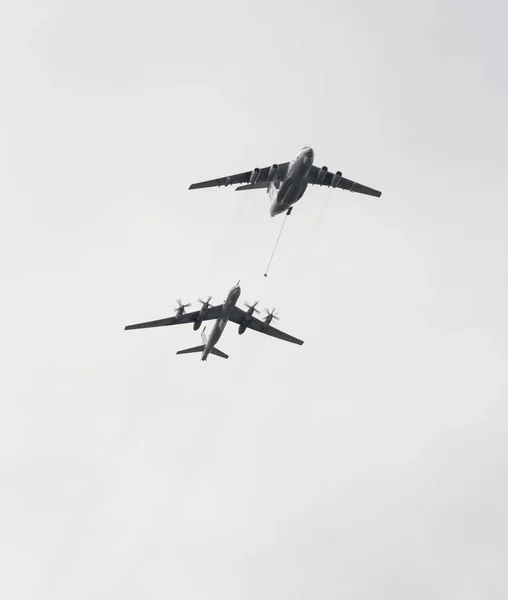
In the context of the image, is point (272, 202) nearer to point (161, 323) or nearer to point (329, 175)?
point (329, 175)

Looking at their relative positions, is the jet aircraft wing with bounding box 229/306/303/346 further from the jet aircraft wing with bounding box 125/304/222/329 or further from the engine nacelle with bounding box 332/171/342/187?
the engine nacelle with bounding box 332/171/342/187

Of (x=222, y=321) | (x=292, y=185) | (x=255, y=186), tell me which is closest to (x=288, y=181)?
(x=292, y=185)

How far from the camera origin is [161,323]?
105375 mm

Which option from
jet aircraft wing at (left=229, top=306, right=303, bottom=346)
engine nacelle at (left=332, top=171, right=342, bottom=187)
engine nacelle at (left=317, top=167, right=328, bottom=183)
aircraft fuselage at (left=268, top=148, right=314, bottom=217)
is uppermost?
engine nacelle at (left=332, top=171, right=342, bottom=187)

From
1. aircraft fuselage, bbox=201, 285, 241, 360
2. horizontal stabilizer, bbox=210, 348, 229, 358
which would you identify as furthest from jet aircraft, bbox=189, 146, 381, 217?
horizontal stabilizer, bbox=210, 348, 229, 358

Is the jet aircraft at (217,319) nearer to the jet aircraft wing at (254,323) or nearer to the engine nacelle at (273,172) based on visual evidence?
the jet aircraft wing at (254,323)

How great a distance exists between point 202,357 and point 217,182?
18.7 metres

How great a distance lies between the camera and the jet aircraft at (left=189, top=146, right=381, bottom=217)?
308ft

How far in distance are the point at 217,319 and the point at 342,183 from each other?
19.5 meters

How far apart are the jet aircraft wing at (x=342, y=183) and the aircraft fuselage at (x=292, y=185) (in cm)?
416

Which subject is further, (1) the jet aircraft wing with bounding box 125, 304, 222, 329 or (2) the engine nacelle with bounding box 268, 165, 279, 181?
(1) the jet aircraft wing with bounding box 125, 304, 222, 329

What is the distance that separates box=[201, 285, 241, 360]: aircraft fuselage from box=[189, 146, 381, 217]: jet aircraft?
363 inches

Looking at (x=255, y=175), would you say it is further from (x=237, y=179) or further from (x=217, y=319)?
(x=217, y=319)

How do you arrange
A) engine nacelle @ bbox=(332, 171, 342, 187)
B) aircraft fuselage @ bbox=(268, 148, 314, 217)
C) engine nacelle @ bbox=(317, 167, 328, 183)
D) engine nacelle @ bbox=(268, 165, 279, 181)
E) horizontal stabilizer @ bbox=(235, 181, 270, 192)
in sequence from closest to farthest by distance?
aircraft fuselage @ bbox=(268, 148, 314, 217), engine nacelle @ bbox=(268, 165, 279, 181), engine nacelle @ bbox=(317, 167, 328, 183), engine nacelle @ bbox=(332, 171, 342, 187), horizontal stabilizer @ bbox=(235, 181, 270, 192)
